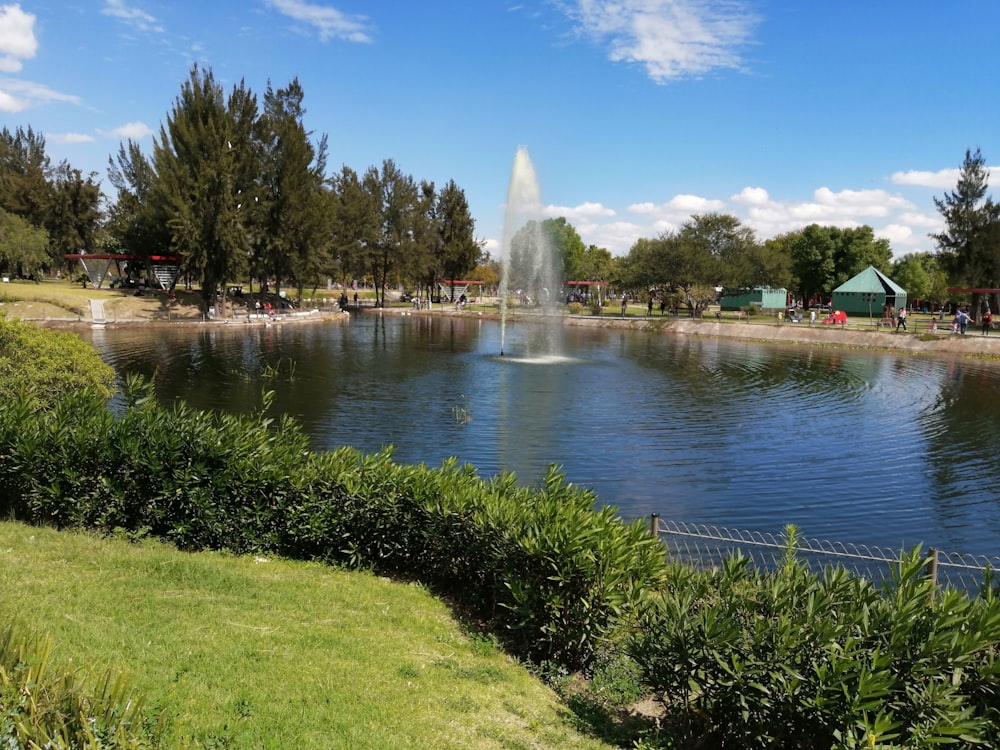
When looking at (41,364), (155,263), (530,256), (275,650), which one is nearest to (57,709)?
(275,650)

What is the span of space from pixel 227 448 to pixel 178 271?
5891cm

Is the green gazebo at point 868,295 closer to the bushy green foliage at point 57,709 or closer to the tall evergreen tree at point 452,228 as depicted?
the tall evergreen tree at point 452,228

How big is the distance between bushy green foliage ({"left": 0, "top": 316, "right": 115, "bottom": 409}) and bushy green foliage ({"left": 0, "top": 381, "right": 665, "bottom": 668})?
161 inches

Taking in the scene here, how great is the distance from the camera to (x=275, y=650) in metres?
6.48

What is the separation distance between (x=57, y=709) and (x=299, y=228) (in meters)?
64.0

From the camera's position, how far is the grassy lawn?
526 cm

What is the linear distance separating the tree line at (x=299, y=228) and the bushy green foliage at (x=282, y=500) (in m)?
33.9

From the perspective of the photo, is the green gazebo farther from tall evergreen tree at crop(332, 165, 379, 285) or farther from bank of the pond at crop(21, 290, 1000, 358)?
tall evergreen tree at crop(332, 165, 379, 285)

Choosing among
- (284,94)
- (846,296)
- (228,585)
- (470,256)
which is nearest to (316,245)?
(284,94)

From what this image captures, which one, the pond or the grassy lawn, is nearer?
the grassy lawn

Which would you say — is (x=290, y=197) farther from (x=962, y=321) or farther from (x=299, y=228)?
(x=962, y=321)

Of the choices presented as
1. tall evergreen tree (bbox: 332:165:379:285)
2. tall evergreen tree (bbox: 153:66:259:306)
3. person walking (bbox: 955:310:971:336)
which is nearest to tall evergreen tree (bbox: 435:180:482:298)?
tall evergreen tree (bbox: 332:165:379:285)

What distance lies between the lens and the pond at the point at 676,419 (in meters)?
14.8

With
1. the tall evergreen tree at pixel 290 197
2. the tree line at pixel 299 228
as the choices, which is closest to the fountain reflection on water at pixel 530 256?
the tree line at pixel 299 228
